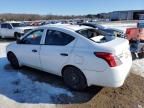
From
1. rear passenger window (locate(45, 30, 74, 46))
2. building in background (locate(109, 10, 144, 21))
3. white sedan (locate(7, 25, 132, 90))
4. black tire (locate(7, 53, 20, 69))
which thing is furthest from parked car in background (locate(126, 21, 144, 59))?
building in background (locate(109, 10, 144, 21))

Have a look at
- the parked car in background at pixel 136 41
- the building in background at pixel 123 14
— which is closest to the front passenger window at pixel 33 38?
the parked car in background at pixel 136 41

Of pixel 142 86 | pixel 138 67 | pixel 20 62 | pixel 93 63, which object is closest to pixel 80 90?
pixel 93 63

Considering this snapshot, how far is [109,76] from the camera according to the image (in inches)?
197

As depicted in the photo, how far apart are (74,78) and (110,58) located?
3.90ft

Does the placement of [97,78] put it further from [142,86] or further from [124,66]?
[142,86]

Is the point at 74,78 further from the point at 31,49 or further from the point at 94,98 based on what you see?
the point at 31,49

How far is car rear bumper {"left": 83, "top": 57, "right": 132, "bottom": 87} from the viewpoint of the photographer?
197 inches

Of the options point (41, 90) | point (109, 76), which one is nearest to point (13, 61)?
point (41, 90)

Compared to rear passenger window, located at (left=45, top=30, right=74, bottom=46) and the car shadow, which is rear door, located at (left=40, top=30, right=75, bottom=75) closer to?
rear passenger window, located at (left=45, top=30, right=74, bottom=46)

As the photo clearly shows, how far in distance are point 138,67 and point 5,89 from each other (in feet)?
15.1

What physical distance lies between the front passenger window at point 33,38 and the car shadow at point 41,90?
101cm

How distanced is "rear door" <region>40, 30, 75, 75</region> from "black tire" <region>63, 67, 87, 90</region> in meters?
0.23

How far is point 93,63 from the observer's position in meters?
5.13

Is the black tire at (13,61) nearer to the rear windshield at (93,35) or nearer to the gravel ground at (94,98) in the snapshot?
the gravel ground at (94,98)
